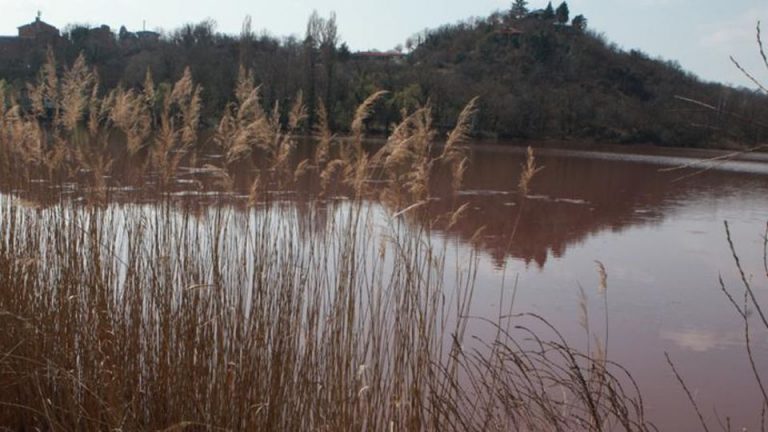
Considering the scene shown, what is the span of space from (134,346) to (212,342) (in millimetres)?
306

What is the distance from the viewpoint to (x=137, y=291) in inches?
102

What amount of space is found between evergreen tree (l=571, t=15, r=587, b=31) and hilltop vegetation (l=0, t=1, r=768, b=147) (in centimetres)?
15

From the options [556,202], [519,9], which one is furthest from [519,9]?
[556,202]

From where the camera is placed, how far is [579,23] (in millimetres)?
79188

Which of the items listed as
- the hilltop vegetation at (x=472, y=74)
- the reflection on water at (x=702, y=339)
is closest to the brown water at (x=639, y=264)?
the reflection on water at (x=702, y=339)

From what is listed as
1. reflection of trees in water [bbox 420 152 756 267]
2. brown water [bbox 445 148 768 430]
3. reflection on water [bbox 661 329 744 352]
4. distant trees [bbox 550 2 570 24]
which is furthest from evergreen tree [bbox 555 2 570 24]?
reflection on water [bbox 661 329 744 352]

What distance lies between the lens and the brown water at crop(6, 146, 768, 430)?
5.08 m

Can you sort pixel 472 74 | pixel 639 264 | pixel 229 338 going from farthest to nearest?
pixel 472 74 < pixel 639 264 < pixel 229 338

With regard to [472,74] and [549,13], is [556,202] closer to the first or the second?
[472,74]

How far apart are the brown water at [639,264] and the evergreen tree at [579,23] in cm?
6277

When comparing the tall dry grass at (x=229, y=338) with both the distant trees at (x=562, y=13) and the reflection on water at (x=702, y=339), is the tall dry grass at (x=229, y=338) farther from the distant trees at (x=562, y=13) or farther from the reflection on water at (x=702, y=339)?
the distant trees at (x=562, y=13)

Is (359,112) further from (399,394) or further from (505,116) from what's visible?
(505,116)

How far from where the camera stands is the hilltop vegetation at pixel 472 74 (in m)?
23.7

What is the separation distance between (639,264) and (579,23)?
247ft
